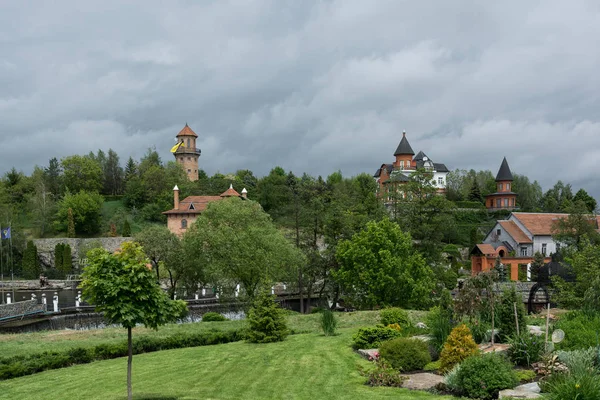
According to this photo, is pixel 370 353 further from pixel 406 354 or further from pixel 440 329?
pixel 440 329

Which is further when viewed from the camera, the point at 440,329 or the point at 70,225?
the point at 70,225

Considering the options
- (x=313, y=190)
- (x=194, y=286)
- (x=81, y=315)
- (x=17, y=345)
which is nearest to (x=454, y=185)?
(x=313, y=190)

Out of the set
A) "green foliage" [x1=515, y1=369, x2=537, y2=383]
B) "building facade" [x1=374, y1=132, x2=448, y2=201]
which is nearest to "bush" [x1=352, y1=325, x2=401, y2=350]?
"green foliage" [x1=515, y1=369, x2=537, y2=383]

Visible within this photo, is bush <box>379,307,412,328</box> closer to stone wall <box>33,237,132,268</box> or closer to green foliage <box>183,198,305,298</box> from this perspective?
green foliage <box>183,198,305,298</box>


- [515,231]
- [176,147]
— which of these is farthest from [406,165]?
[176,147]

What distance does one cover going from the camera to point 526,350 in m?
12.5

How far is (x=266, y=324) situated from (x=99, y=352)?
18.4 ft

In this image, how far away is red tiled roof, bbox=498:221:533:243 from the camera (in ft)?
192

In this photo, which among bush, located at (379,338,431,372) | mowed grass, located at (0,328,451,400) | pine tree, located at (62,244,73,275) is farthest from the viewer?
pine tree, located at (62,244,73,275)

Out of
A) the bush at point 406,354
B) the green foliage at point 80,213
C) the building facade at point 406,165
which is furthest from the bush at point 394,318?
the green foliage at point 80,213

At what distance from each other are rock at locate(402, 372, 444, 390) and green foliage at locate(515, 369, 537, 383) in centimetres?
155

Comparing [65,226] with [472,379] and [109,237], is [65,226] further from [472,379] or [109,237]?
[472,379]

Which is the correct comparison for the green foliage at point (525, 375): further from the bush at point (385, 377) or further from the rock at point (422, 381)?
the bush at point (385, 377)

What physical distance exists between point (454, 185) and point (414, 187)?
211ft
